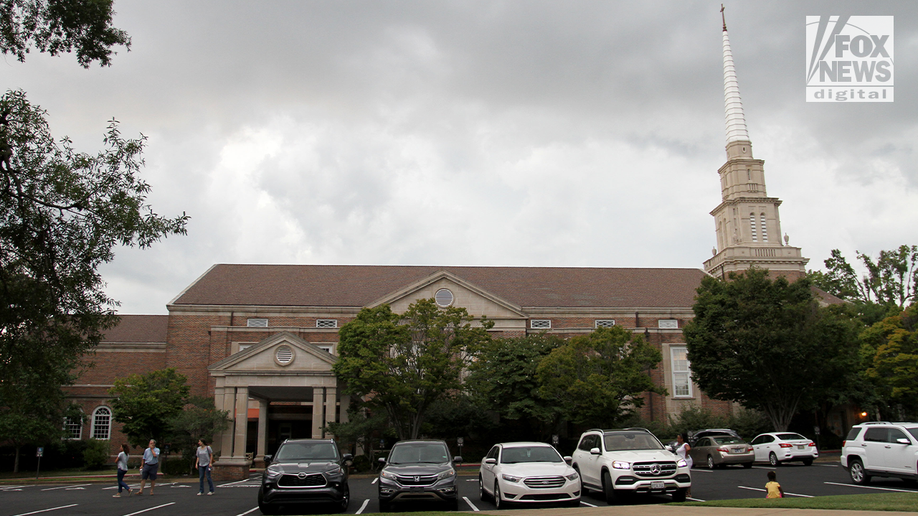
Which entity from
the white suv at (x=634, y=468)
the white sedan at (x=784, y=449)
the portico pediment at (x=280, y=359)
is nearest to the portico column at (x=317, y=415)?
the portico pediment at (x=280, y=359)

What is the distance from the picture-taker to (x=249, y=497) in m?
20.0

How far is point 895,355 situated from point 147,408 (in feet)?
129

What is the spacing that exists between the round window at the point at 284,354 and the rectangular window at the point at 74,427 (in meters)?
19.6

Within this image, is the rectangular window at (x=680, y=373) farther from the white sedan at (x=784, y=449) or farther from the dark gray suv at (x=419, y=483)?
the dark gray suv at (x=419, y=483)

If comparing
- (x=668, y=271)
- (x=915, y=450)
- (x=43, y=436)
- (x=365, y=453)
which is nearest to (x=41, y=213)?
(x=915, y=450)

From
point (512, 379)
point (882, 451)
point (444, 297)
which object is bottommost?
point (882, 451)

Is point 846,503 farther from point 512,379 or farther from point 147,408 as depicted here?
point 147,408

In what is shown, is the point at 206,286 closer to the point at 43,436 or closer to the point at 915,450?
the point at 43,436

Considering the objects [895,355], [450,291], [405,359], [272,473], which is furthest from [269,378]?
[895,355]

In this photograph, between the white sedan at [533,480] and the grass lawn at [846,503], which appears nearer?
the grass lawn at [846,503]

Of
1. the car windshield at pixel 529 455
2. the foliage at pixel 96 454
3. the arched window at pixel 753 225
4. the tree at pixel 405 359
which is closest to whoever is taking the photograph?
the car windshield at pixel 529 455

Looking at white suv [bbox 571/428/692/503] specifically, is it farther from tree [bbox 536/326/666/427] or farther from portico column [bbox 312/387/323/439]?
portico column [bbox 312/387/323/439]

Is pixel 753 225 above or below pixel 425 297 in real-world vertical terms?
above

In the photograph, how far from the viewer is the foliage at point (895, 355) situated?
34625 mm
